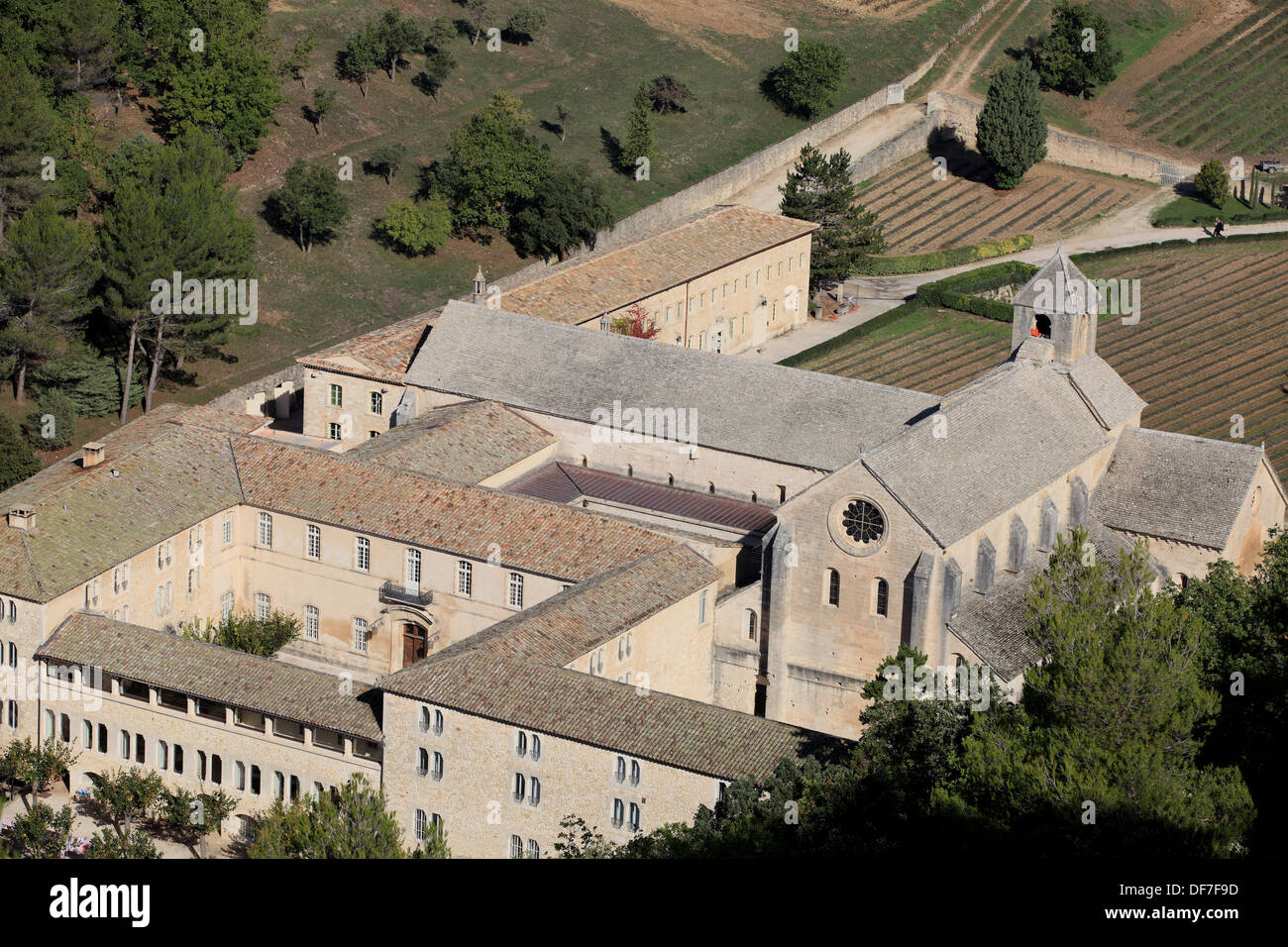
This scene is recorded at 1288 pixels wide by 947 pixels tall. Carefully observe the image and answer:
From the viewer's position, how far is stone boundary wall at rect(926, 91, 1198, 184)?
132500 mm

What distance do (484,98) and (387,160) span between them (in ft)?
51.2

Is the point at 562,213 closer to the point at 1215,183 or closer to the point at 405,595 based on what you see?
the point at 1215,183

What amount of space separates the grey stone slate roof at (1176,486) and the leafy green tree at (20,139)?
53057 millimetres

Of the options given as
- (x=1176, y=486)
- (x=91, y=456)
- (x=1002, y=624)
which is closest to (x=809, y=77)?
(x=1176, y=486)

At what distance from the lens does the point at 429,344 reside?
83625mm

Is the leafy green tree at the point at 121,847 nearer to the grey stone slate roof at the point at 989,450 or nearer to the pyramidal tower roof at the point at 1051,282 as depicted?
the grey stone slate roof at the point at 989,450

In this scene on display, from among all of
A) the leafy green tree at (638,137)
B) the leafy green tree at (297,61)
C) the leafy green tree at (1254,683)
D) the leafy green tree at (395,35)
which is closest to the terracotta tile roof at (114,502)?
the leafy green tree at (1254,683)

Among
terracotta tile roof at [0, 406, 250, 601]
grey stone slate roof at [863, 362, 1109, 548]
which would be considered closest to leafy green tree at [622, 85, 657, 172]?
terracotta tile roof at [0, 406, 250, 601]

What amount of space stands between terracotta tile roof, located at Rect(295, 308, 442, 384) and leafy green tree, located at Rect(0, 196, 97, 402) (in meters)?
10.9

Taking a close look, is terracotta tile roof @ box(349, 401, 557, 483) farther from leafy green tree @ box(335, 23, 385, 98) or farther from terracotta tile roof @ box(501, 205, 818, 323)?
leafy green tree @ box(335, 23, 385, 98)

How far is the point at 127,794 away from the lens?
60.5 metres

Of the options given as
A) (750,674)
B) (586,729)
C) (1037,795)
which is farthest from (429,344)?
(1037,795)

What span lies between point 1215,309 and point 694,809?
64.3 m

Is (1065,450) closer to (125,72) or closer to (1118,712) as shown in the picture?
(1118,712)
